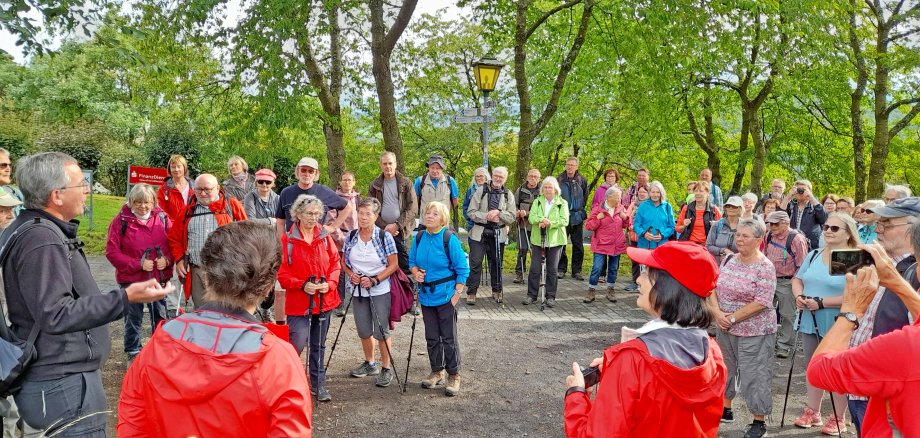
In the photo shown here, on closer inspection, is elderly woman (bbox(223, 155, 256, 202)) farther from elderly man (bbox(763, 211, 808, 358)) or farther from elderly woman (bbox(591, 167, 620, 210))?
elderly man (bbox(763, 211, 808, 358))

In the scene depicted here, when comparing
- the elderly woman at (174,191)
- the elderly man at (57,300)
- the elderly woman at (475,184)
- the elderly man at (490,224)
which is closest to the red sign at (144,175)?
the elderly woman at (174,191)

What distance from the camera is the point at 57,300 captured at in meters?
2.66

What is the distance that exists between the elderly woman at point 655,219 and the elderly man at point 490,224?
224cm

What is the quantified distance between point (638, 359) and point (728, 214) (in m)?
7.24

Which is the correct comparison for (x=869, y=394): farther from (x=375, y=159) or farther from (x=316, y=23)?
(x=375, y=159)

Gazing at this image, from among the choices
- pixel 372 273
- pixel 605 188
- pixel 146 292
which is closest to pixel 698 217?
pixel 605 188

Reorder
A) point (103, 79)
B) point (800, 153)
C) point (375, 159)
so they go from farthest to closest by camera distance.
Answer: point (103, 79) < point (375, 159) < point (800, 153)

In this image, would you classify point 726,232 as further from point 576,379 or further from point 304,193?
point 576,379

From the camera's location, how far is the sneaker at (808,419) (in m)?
5.72

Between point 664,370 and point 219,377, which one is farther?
point 664,370

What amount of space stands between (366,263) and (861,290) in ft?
15.5

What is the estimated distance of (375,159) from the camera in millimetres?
27000

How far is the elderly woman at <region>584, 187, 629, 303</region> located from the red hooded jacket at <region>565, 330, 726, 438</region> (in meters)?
8.47

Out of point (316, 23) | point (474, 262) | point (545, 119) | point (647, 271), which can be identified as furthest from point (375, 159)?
point (647, 271)
